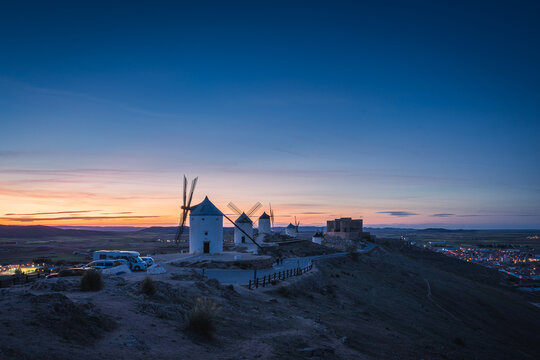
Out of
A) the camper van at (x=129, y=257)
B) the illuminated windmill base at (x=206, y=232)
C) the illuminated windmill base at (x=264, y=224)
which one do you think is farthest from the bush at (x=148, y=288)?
the illuminated windmill base at (x=264, y=224)

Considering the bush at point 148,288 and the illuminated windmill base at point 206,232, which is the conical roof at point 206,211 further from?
the bush at point 148,288

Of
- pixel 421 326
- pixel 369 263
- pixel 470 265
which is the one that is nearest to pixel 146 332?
pixel 421 326

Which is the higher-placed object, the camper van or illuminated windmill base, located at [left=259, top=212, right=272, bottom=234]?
illuminated windmill base, located at [left=259, top=212, right=272, bottom=234]

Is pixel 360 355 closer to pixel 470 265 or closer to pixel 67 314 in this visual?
pixel 67 314

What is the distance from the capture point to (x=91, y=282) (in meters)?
16.2

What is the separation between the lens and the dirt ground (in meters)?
10.1

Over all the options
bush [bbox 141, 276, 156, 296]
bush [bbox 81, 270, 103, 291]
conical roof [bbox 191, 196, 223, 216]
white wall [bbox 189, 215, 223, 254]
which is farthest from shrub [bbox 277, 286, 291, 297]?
conical roof [bbox 191, 196, 223, 216]

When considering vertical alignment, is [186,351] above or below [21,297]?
below

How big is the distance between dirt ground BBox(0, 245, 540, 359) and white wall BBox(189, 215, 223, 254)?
13.4m

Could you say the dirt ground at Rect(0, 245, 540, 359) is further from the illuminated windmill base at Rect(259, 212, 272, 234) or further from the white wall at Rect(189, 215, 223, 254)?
the illuminated windmill base at Rect(259, 212, 272, 234)

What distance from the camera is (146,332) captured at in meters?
11.7

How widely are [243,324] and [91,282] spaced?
7.44 metres

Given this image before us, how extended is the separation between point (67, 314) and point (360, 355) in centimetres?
1132

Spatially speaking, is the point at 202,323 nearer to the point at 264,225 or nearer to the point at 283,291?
the point at 283,291
